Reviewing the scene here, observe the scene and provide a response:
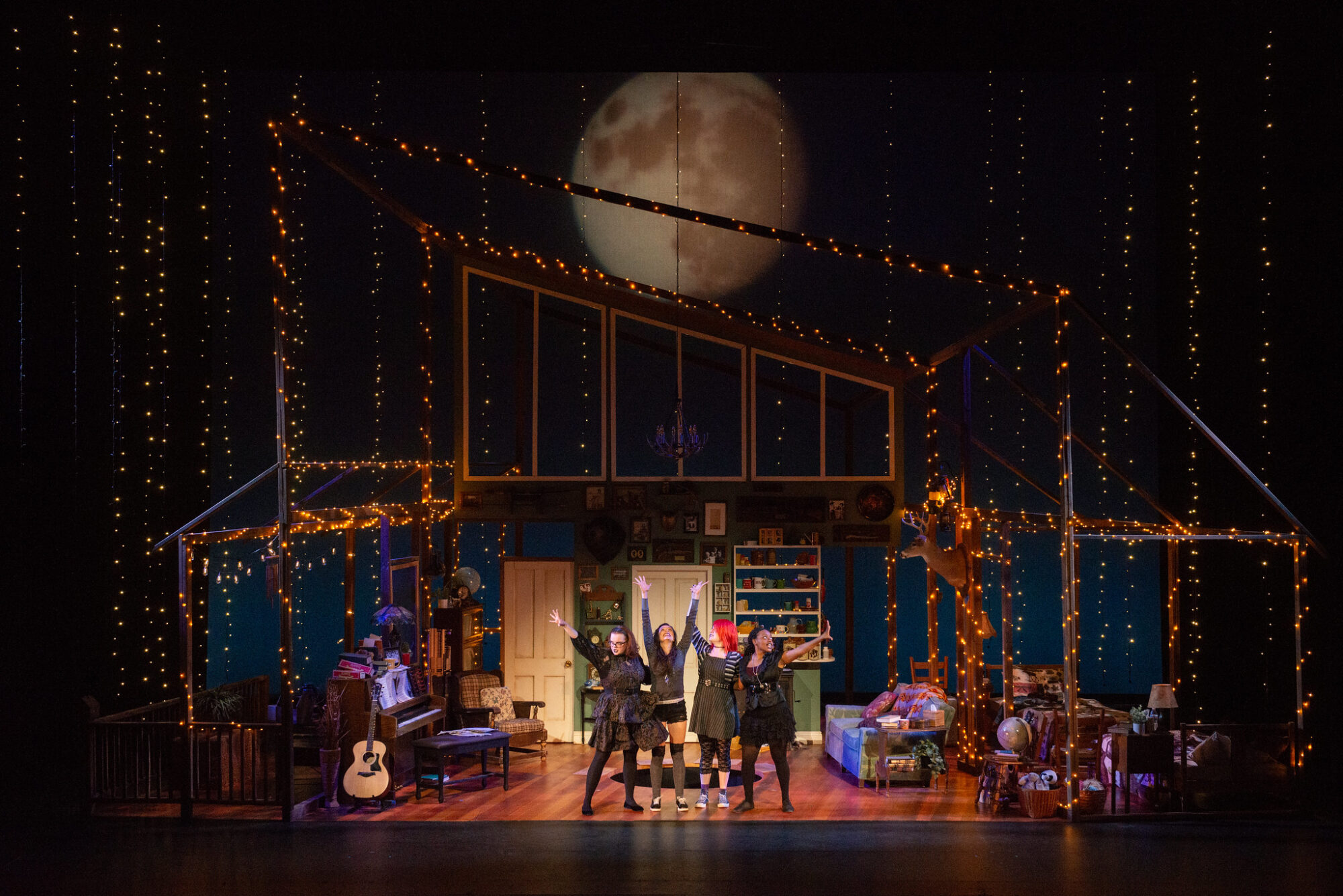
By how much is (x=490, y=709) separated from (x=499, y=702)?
27 cm

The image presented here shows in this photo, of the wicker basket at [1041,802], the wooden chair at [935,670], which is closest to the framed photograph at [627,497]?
the wooden chair at [935,670]

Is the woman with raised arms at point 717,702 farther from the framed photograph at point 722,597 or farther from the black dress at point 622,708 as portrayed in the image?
the framed photograph at point 722,597

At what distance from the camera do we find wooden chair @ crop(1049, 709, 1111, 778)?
909 centimetres

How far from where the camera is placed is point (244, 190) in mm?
14414

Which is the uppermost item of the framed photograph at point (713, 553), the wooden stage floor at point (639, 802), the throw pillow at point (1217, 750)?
the framed photograph at point (713, 553)

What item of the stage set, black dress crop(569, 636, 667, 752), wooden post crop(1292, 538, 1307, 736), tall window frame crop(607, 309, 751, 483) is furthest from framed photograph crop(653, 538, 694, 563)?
wooden post crop(1292, 538, 1307, 736)

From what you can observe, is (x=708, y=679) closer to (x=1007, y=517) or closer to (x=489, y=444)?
(x=1007, y=517)

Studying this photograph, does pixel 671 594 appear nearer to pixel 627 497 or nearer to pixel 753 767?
pixel 627 497

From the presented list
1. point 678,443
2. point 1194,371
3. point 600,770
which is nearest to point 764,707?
point 600,770

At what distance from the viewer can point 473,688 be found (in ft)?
36.7

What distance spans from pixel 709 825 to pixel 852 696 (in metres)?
6.05

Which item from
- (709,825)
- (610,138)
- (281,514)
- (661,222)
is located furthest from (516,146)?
(709,825)

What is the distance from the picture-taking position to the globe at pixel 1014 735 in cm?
924

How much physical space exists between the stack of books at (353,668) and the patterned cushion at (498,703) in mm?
2064
